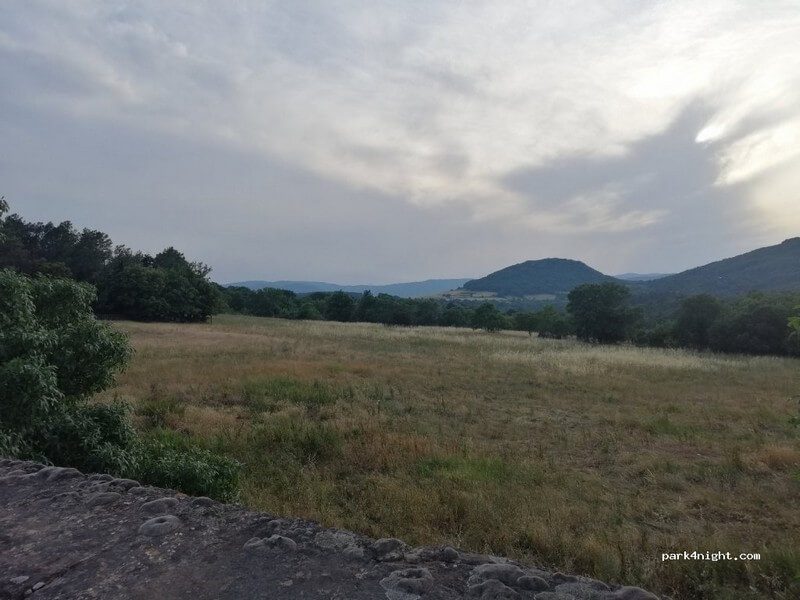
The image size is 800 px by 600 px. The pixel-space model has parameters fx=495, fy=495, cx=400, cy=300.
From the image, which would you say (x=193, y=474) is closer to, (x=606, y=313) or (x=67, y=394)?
(x=67, y=394)

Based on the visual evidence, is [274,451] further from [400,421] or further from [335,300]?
[335,300]

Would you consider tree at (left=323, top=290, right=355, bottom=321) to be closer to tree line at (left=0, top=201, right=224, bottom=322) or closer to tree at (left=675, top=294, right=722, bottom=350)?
tree line at (left=0, top=201, right=224, bottom=322)

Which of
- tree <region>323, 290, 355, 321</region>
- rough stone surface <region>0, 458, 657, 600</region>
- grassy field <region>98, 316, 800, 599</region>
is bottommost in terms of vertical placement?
grassy field <region>98, 316, 800, 599</region>

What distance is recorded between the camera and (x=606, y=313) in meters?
44.9

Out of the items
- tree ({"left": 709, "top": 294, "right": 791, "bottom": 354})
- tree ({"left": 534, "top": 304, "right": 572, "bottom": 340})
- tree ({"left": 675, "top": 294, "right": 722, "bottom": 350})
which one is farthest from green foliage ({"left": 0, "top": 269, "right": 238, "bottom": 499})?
tree ({"left": 534, "top": 304, "right": 572, "bottom": 340})

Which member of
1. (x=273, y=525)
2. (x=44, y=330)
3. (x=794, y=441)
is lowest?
(x=794, y=441)

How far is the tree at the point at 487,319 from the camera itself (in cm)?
5900

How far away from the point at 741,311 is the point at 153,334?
42760mm

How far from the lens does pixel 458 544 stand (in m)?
5.42

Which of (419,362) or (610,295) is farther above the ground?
(610,295)

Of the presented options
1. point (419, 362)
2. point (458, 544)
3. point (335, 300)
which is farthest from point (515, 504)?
point (335, 300)

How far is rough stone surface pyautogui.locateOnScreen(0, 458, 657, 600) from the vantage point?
8.16ft

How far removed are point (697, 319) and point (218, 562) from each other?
1732 inches

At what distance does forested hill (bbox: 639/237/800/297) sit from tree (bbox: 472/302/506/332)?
4279cm
